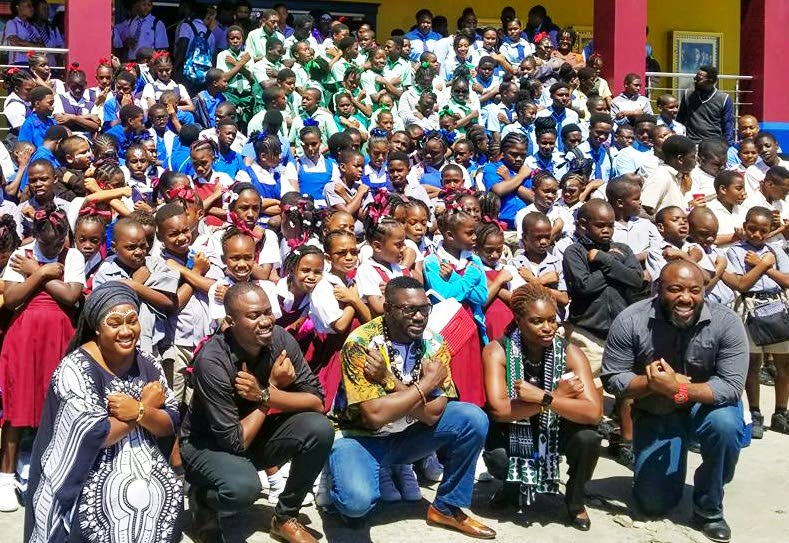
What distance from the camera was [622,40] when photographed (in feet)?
46.0

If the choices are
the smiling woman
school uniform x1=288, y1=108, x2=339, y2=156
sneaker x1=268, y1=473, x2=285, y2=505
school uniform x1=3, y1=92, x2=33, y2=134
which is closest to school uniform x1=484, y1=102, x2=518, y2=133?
school uniform x1=288, y1=108, x2=339, y2=156

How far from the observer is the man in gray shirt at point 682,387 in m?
5.32

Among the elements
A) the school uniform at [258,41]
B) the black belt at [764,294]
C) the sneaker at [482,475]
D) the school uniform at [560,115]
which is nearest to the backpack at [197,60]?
the school uniform at [258,41]

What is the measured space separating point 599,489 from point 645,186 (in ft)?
10.0

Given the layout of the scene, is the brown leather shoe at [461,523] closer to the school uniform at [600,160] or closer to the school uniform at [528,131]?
the school uniform at [600,160]

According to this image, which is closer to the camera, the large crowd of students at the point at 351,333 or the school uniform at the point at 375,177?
the large crowd of students at the point at 351,333

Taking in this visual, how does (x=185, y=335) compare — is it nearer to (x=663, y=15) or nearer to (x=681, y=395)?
(x=681, y=395)

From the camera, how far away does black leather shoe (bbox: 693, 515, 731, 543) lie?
525 centimetres

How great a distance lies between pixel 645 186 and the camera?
26.7 ft

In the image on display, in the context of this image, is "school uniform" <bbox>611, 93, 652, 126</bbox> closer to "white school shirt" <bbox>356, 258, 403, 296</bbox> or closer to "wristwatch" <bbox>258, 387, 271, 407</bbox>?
"white school shirt" <bbox>356, 258, 403, 296</bbox>

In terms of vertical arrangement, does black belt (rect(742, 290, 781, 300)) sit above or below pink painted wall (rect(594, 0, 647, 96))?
below

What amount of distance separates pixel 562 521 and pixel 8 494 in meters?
2.87

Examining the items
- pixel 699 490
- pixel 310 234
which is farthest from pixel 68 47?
pixel 699 490

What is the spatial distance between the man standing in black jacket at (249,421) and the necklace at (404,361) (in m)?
0.39
